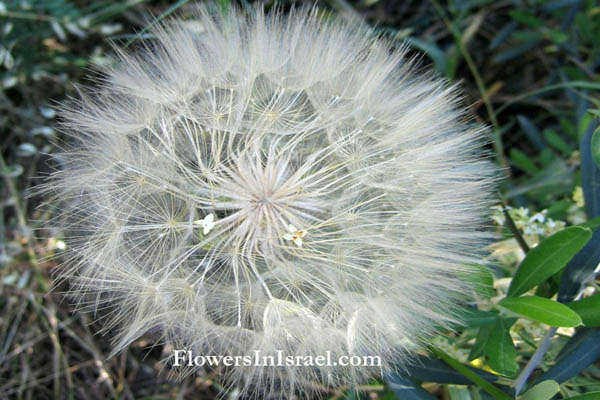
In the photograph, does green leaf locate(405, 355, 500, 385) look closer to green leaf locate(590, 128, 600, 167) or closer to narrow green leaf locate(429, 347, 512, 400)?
narrow green leaf locate(429, 347, 512, 400)

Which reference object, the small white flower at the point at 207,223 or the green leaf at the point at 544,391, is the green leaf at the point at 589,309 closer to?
the green leaf at the point at 544,391

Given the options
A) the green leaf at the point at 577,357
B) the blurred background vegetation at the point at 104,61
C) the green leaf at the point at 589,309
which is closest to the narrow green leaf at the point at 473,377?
the green leaf at the point at 577,357

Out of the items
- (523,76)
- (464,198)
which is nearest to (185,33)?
(464,198)

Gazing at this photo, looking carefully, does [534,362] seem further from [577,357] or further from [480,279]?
[480,279]

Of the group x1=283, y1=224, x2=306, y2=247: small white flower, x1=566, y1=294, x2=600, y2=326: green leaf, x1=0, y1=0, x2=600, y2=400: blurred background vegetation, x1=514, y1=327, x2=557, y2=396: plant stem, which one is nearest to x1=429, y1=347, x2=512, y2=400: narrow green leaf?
x1=514, y1=327, x2=557, y2=396: plant stem

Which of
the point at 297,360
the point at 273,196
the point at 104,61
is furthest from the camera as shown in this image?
the point at 104,61

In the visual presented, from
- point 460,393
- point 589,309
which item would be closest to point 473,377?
point 460,393
